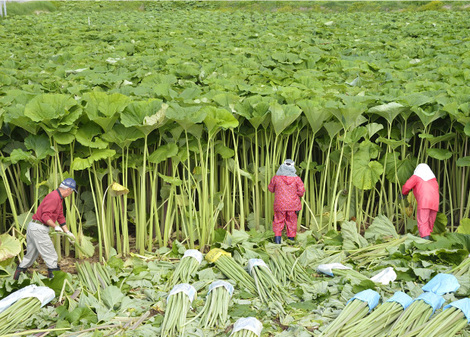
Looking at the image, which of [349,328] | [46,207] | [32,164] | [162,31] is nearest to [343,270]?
[349,328]

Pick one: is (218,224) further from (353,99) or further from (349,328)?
A: (349,328)

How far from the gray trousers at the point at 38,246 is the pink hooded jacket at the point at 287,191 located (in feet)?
8.08

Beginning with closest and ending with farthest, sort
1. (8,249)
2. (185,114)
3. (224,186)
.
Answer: (8,249)
(185,114)
(224,186)

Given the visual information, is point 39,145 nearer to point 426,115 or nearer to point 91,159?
point 91,159

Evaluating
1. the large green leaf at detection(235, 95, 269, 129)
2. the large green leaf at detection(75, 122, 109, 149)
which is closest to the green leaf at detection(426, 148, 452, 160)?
the large green leaf at detection(235, 95, 269, 129)

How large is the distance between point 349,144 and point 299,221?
1111mm

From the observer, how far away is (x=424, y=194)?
5.64 m

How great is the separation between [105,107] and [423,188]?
141 inches

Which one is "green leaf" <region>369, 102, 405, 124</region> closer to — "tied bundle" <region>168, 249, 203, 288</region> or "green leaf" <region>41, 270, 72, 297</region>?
"tied bundle" <region>168, 249, 203, 288</region>

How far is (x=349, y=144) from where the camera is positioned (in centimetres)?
595

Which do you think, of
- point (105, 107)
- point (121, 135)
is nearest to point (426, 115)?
point (121, 135)

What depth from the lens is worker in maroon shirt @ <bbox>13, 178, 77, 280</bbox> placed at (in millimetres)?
4930

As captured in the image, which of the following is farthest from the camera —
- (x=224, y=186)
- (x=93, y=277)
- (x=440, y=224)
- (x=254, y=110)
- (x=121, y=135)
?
(x=224, y=186)

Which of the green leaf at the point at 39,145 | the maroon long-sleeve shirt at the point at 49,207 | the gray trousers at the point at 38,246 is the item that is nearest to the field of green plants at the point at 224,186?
the green leaf at the point at 39,145
